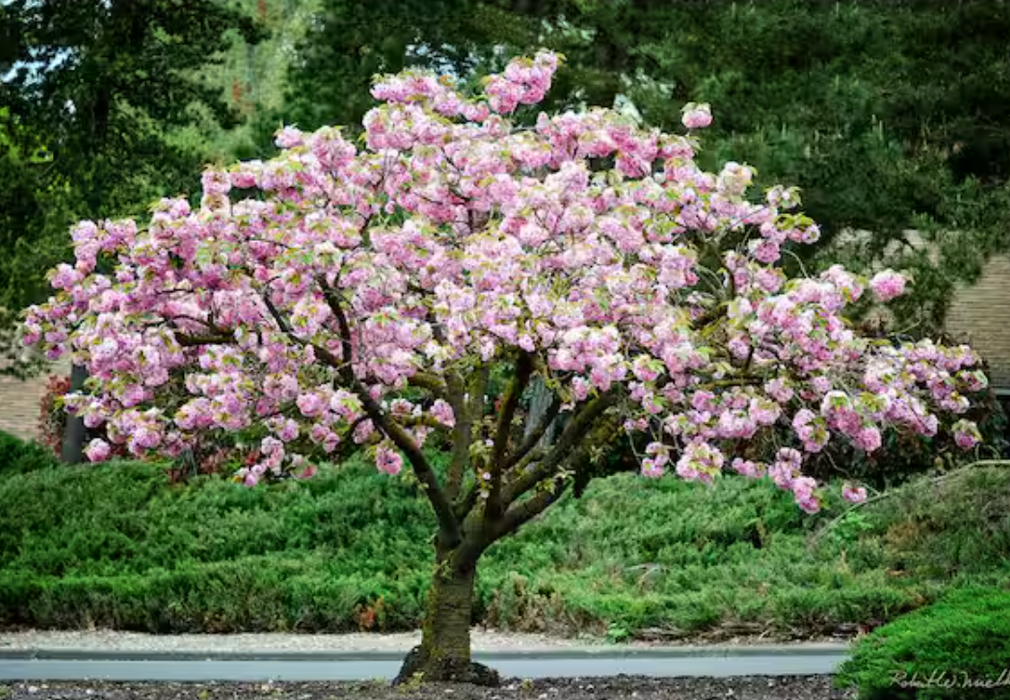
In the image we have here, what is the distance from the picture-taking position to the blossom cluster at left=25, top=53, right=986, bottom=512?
8.77m

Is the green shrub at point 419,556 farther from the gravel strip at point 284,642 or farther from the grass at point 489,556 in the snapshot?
the gravel strip at point 284,642

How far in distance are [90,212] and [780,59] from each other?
10.4 metres

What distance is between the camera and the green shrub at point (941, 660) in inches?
318

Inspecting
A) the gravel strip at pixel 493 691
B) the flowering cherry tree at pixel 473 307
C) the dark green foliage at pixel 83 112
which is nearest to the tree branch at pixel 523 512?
the flowering cherry tree at pixel 473 307

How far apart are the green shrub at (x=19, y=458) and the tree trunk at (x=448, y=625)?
13.2 metres

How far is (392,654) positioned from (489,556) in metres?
4.47

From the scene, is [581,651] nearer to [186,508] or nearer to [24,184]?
[186,508]

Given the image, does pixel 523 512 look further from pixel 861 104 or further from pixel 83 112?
pixel 83 112

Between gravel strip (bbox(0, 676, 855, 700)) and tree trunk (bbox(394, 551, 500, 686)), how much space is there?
0.23m

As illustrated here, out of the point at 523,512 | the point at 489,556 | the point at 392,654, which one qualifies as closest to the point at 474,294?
the point at 523,512

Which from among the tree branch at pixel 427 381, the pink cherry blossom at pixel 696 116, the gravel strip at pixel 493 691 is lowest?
the gravel strip at pixel 493 691

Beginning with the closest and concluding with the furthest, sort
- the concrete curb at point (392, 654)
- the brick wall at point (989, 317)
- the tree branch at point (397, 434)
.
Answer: the tree branch at point (397, 434), the concrete curb at point (392, 654), the brick wall at point (989, 317)

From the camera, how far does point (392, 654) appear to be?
45.4 ft

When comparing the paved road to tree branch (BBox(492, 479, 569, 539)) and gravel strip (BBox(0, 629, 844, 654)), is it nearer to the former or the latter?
gravel strip (BBox(0, 629, 844, 654))
